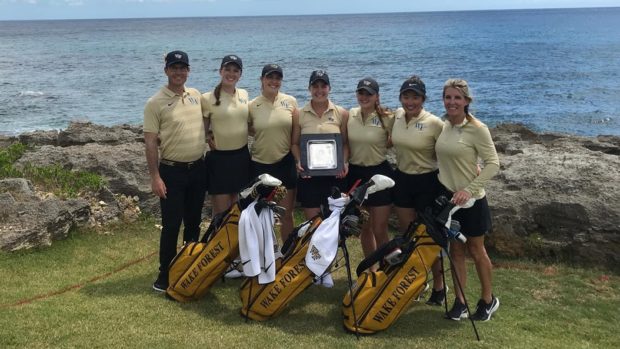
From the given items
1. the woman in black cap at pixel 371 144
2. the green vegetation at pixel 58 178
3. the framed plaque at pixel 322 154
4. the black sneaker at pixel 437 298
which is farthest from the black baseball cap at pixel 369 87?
the green vegetation at pixel 58 178

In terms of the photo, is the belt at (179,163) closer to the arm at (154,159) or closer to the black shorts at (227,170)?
the arm at (154,159)

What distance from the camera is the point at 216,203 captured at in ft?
24.1

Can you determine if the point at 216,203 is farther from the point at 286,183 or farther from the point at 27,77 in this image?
the point at 27,77

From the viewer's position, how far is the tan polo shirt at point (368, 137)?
263 inches

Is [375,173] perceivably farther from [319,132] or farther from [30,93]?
[30,93]

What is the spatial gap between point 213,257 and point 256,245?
2.08 feet

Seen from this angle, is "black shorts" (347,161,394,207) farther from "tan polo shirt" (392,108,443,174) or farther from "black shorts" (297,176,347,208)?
"tan polo shirt" (392,108,443,174)

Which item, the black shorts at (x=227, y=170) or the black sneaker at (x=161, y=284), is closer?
the black sneaker at (x=161, y=284)

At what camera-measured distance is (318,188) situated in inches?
274

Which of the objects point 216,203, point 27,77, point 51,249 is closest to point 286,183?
point 216,203

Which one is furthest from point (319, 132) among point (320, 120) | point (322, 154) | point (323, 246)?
point (323, 246)

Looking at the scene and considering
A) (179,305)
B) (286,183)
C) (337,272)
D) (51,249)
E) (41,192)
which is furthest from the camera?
(41,192)

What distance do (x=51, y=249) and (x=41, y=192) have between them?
84.1 inches

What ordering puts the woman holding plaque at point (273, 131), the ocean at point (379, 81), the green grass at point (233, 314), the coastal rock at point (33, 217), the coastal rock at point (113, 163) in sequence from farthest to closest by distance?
1. the ocean at point (379, 81)
2. the coastal rock at point (113, 163)
3. the coastal rock at point (33, 217)
4. the woman holding plaque at point (273, 131)
5. the green grass at point (233, 314)
